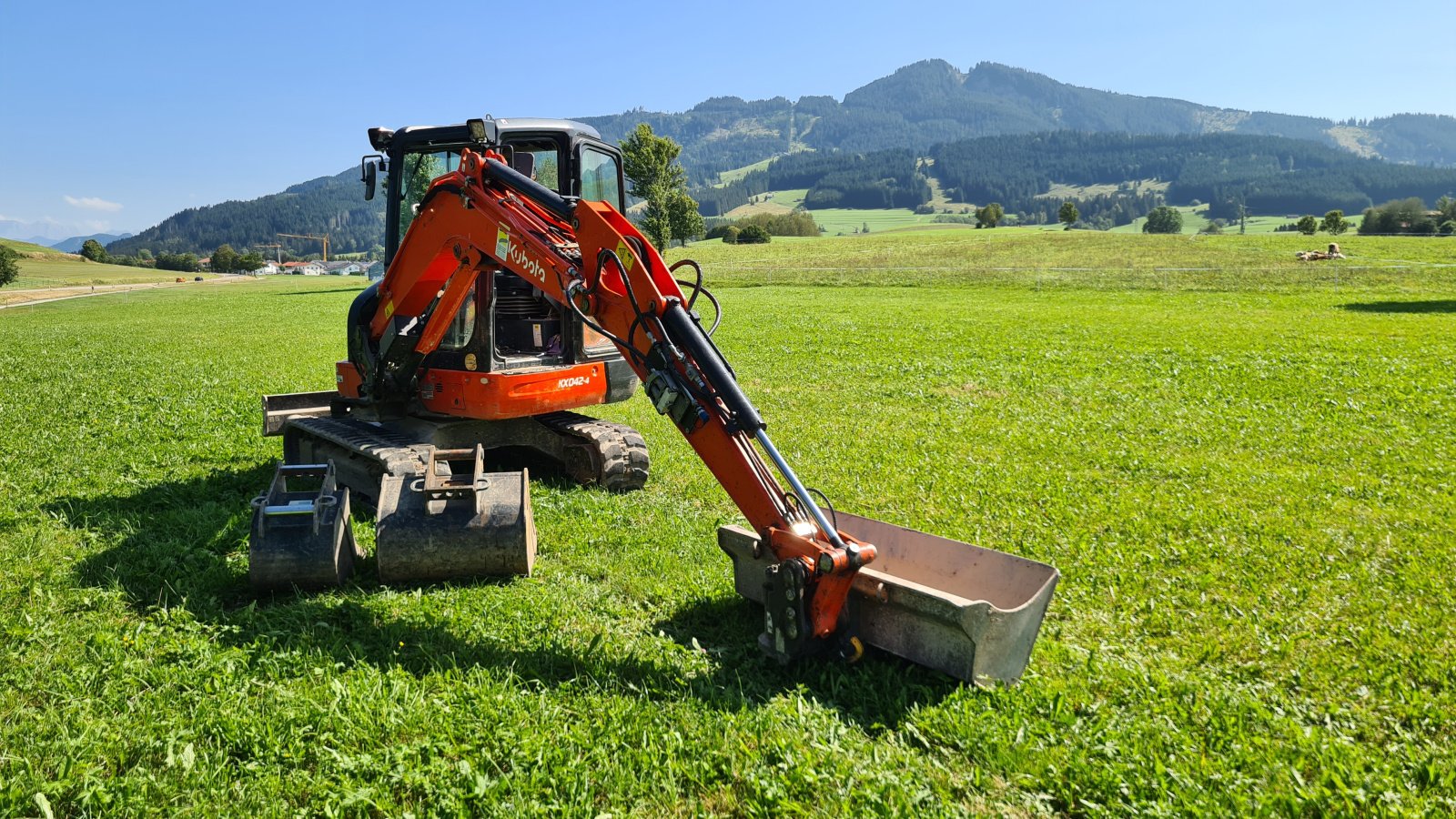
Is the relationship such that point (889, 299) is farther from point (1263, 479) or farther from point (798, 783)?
point (798, 783)

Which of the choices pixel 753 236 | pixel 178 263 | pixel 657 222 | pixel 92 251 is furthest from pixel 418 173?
pixel 92 251

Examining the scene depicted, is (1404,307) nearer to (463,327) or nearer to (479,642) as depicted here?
(463,327)

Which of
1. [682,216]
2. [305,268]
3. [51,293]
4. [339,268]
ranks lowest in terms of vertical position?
[51,293]

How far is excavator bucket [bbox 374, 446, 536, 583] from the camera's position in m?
5.90

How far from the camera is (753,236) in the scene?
93.2m

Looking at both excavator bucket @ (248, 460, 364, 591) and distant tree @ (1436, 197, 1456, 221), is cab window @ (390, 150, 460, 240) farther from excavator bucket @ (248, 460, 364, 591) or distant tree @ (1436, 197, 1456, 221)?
distant tree @ (1436, 197, 1456, 221)

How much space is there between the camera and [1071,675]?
4.74m

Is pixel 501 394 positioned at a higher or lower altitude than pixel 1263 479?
higher

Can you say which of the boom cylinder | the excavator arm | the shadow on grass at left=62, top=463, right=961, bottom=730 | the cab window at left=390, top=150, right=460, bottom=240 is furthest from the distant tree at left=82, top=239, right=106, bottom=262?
the boom cylinder

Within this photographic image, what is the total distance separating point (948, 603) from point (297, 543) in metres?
3.99

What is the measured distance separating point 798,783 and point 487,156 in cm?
496

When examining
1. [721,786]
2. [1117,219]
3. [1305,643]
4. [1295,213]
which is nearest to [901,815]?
[721,786]

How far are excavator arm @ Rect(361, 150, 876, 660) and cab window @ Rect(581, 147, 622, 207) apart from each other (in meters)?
1.81

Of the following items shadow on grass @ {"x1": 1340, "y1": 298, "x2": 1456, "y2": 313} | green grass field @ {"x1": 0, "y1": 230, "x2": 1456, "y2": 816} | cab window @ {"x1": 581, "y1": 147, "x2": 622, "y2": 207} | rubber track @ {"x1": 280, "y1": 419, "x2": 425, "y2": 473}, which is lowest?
green grass field @ {"x1": 0, "y1": 230, "x2": 1456, "y2": 816}
